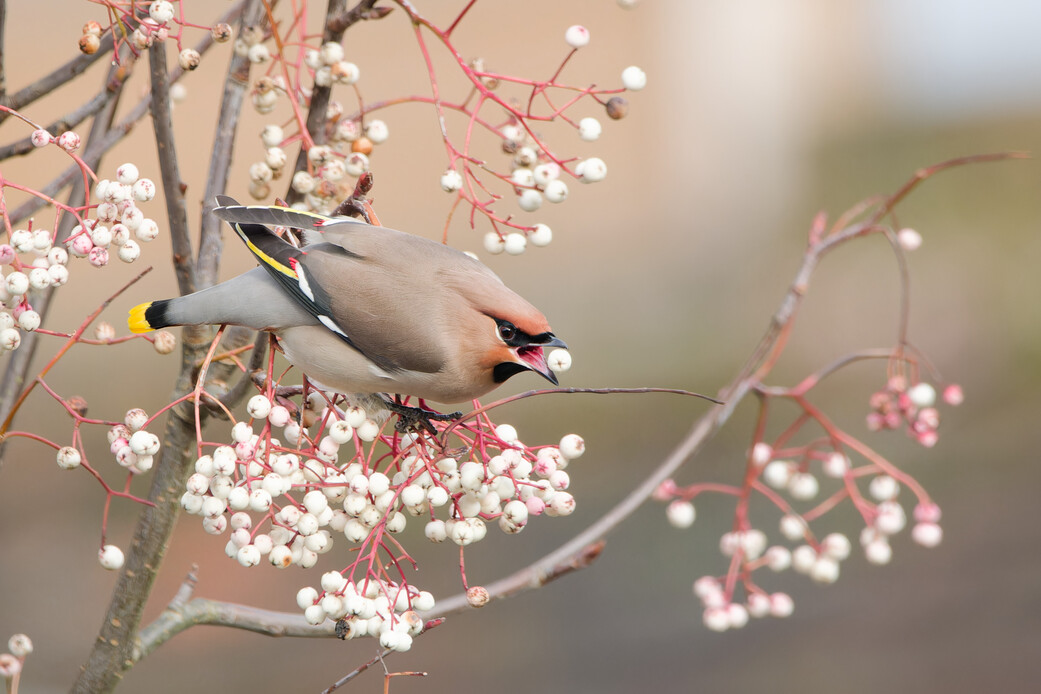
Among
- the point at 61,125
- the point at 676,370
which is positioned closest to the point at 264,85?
the point at 61,125

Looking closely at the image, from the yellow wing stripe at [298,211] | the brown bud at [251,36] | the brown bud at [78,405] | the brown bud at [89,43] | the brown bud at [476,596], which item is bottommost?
the brown bud at [476,596]

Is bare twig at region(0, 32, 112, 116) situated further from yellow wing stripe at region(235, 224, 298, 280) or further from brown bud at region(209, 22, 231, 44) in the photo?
yellow wing stripe at region(235, 224, 298, 280)

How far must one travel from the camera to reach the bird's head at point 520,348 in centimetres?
161

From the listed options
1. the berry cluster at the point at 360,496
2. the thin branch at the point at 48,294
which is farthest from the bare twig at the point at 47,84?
the berry cluster at the point at 360,496

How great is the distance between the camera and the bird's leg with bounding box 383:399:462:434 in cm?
153

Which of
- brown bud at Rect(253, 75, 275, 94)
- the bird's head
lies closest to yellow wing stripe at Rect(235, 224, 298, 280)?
brown bud at Rect(253, 75, 275, 94)

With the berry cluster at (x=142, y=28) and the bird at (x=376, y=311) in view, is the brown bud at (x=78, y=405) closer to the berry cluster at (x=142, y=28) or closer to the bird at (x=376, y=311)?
the bird at (x=376, y=311)

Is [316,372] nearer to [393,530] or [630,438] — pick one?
[393,530]

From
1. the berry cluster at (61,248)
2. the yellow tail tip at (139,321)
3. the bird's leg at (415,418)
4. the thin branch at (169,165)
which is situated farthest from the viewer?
the yellow tail tip at (139,321)

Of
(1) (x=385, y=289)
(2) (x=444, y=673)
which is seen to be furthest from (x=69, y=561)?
(1) (x=385, y=289)

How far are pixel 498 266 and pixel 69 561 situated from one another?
10.8 ft

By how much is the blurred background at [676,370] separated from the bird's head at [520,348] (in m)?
2.62

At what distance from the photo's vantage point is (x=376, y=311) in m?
1.72

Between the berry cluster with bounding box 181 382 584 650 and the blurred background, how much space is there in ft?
8.89
